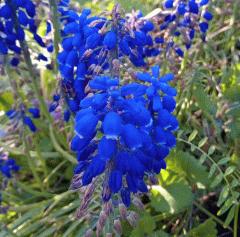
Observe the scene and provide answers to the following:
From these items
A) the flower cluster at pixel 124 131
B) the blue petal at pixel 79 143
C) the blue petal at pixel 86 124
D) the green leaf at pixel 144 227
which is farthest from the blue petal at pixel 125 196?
the green leaf at pixel 144 227

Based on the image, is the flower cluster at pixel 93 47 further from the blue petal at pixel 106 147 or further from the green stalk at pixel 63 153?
the green stalk at pixel 63 153

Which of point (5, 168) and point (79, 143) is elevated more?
point (79, 143)

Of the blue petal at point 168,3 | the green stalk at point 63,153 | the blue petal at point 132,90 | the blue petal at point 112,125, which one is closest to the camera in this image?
the blue petal at point 112,125

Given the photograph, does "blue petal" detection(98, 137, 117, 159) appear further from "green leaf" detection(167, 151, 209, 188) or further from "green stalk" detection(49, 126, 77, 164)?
"green stalk" detection(49, 126, 77, 164)

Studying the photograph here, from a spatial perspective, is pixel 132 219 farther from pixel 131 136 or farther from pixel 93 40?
→ pixel 93 40

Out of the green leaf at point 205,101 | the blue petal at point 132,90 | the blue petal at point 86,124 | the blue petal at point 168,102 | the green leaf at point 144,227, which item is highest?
the blue petal at point 132,90

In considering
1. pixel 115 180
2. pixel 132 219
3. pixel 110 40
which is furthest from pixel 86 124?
pixel 132 219

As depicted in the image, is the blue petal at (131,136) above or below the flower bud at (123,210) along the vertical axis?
above
